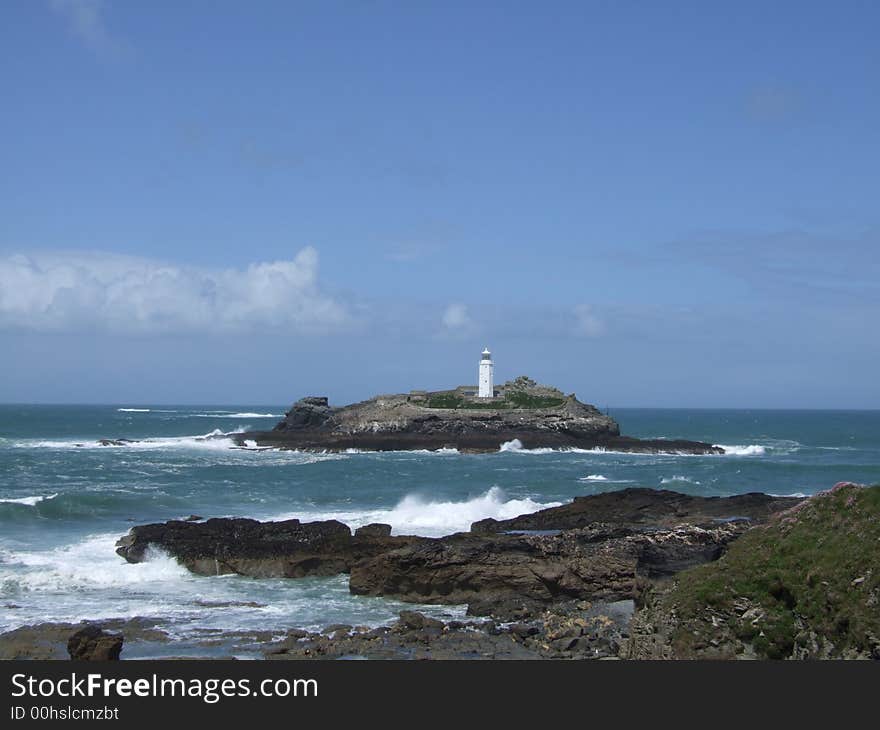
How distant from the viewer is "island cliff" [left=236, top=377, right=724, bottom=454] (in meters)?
72.0

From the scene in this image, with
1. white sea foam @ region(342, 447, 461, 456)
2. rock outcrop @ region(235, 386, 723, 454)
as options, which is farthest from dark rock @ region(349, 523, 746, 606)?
rock outcrop @ region(235, 386, 723, 454)

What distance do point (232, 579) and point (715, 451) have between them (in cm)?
5639

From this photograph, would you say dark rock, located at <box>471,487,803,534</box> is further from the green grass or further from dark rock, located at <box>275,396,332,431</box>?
dark rock, located at <box>275,396,332,431</box>

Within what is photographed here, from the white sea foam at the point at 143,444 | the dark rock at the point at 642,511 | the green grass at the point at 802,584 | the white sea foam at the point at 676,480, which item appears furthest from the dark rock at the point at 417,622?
the white sea foam at the point at 143,444

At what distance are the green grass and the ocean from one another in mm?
6927

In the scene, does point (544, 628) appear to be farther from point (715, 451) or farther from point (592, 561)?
point (715, 451)

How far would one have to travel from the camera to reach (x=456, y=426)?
77.2 metres

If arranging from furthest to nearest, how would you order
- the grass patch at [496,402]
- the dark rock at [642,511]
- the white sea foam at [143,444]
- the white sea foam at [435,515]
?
the grass patch at [496,402] → the white sea foam at [143,444] → the white sea foam at [435,515] → the dark rock at [642,511]

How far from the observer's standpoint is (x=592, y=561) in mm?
19750

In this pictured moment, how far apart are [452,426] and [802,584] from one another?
6538 centimetres

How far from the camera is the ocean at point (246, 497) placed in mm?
18656

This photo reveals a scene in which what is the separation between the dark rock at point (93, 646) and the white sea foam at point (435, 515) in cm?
1449

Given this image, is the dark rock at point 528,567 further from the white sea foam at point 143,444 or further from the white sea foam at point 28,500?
the white sea foam at point 143,444

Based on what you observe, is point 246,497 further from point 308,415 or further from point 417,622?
point 308,415
